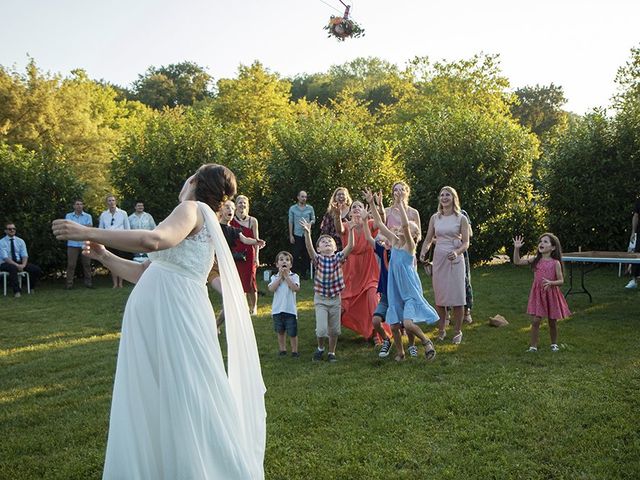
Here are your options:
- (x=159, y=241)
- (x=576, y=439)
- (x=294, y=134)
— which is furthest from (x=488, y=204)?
(x=159, y=241)

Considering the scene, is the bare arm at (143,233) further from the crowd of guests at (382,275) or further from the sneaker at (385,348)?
the sneaker at (385,348)

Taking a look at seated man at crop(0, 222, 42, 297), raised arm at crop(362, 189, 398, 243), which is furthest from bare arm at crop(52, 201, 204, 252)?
seated man at crop(0, 222, 42, 297)

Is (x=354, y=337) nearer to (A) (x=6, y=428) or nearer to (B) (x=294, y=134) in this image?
(A) (x=6, y=428)

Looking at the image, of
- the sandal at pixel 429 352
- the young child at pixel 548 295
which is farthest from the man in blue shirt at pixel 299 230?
the sandal at pixel 429 352

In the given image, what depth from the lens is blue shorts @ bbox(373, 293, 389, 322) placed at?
8.00m

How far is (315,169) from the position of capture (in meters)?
18.2

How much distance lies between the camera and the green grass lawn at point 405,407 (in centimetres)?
459

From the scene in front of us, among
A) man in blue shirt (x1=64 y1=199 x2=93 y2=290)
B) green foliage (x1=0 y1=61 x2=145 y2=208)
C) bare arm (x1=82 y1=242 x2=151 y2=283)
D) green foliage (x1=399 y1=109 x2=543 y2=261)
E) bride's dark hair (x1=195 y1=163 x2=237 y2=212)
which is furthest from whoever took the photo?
green foliage (x1=0 y1=61 x2=145 y2=208)

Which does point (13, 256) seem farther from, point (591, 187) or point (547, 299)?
point (591, 187)

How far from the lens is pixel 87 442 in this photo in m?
5.12

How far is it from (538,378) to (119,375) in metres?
4.59

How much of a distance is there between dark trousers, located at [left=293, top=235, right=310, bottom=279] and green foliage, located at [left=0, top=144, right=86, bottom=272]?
6270 mm

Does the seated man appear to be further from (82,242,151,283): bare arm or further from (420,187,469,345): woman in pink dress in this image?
(82,242,151,283): bare arm

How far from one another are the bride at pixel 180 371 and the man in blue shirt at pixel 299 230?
1160 cm
